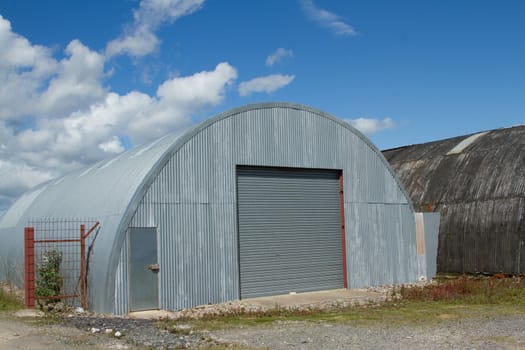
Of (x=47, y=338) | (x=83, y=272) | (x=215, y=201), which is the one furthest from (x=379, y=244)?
(x=47, y=338)

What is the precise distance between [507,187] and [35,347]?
62.9 ft

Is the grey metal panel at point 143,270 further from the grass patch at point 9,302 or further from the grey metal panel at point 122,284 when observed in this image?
the grass patch at point 9,302

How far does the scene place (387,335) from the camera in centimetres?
1147

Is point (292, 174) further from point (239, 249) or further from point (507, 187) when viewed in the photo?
point (507, 187)

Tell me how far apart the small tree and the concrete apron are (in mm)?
2812

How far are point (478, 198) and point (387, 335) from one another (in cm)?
1481

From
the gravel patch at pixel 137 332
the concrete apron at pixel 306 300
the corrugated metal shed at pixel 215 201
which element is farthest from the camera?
the corrugated metal shed at pixel 215 201

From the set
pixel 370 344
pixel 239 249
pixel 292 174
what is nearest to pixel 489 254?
pixel 292 174

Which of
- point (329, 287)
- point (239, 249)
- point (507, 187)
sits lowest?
point (329, 287)

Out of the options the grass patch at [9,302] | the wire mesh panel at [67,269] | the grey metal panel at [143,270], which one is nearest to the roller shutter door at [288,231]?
the grey metal panel at [143,270]

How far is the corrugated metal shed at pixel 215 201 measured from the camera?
16.2 metres

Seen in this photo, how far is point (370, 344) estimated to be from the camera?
1066 cm

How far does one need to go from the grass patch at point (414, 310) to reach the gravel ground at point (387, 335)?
0.68 metres

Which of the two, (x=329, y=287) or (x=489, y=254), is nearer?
(x=329, y=287)
